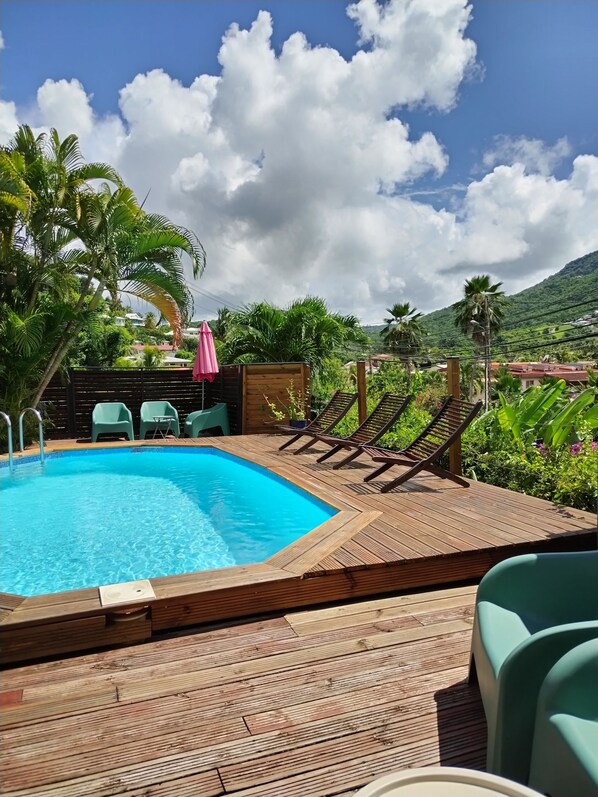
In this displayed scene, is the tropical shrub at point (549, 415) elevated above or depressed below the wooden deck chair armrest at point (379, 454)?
above

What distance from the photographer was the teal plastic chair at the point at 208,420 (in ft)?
34.6

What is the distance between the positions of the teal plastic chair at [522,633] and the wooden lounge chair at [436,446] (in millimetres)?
3128

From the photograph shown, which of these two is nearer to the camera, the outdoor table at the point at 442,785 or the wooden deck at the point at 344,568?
the outdoor table at the point at 442,785

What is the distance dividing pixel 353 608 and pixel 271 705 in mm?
1039

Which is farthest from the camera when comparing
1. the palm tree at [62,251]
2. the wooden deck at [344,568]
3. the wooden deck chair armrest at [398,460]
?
the palm tree at [62,251]

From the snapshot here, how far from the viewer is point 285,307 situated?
474 inches

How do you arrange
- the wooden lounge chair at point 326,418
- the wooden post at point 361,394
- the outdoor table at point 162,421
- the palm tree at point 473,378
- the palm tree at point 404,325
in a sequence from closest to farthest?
the wooden lounge chair at point 326,418
the wooden post at point 361,394
the outdoor table at point 162,421
the palm tree at point 473,378
the palm tree at point 404,325

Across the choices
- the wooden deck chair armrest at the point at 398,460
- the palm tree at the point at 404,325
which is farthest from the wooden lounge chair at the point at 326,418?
the palm tree at the point at 404,325

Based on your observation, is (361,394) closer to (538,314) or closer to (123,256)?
(123,256)

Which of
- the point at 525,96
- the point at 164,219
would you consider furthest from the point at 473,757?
the point at 164,219

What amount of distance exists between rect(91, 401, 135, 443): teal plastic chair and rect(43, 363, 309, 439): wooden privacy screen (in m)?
0.65

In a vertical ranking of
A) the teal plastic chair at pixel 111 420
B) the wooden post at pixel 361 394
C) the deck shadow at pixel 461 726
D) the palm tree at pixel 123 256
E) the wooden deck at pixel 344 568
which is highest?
the palm tree at pixel 123 256

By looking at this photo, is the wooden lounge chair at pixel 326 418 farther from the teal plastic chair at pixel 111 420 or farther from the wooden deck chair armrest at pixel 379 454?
the teal plastic chair at pixel 111 420

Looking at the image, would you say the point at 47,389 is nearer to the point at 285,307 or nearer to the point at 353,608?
the point at 285,307
